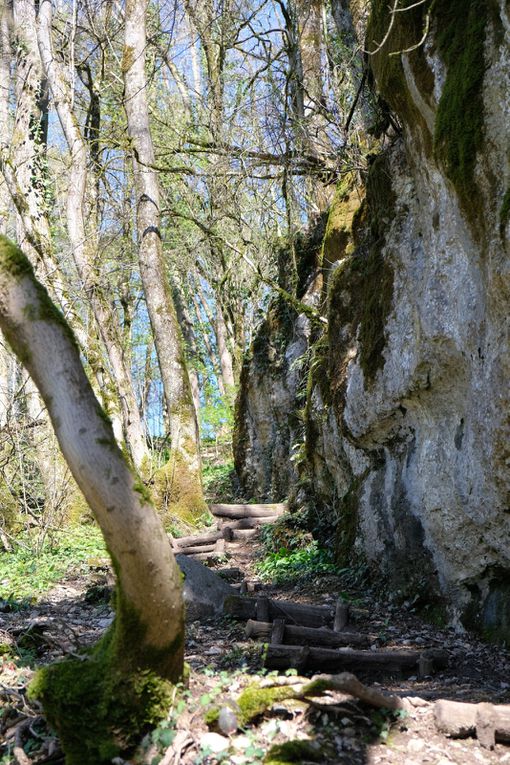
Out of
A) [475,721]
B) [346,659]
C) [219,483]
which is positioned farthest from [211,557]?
[219,483]

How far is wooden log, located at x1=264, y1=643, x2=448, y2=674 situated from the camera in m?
5.09

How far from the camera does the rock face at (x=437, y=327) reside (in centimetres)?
493

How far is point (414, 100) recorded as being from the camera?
610cm

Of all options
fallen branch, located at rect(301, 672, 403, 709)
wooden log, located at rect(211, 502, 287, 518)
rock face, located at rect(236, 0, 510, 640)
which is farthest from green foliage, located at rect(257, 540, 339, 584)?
fallen branch, located at rect(301, 672, 403, 709)

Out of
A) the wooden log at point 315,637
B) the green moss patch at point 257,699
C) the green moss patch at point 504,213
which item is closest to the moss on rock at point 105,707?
the green moss patch at point 257,699

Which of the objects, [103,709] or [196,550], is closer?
[103,709]

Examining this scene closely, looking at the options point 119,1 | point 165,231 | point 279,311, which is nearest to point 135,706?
point 279,311

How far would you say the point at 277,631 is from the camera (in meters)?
5.81

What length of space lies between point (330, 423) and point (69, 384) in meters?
6.81

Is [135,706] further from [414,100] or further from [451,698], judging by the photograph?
[414,100]

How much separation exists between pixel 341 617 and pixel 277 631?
90 centimetres

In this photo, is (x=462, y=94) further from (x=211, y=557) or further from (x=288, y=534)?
(x=211, y=557)

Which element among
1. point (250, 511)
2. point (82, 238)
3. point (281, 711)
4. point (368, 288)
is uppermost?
point (82, 238)

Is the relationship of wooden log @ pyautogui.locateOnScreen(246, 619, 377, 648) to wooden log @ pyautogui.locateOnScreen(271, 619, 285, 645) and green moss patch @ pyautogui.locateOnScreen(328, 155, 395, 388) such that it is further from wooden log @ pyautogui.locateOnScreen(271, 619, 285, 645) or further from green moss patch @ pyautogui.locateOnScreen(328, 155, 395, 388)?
green moss patch @ pyautogui.locateOnScreen(328, 155, 395, 388)
